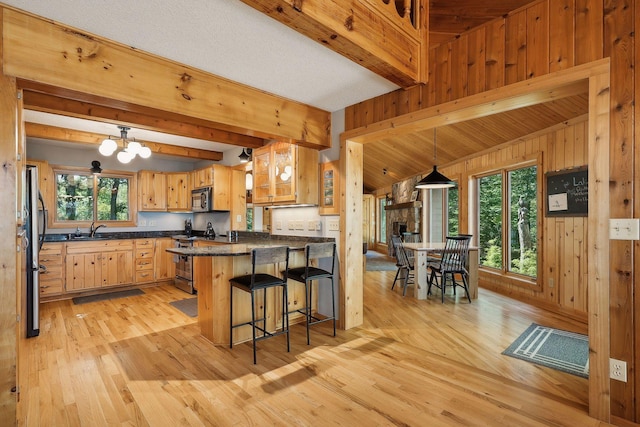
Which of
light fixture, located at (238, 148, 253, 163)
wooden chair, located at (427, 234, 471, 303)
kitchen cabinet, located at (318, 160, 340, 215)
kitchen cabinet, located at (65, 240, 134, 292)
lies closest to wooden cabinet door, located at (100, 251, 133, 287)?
kitchen cabinet, located at (65, 240, 134, 292)

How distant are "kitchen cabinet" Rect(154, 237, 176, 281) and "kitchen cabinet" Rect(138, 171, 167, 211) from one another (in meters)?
0.67

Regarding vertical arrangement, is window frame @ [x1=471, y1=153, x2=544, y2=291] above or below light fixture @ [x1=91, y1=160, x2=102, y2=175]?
below

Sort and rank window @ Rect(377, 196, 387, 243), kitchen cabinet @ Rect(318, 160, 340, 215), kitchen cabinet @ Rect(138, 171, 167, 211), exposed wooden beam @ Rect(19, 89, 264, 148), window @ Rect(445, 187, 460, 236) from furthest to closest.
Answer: window @ Rect(377, 196, 387, 243)
window @ Rect(445, 187, 460, 236)
kitchen cabinet @ Rect(138, 171, 167, 211)
kitchen cabinet @ Rect(318, 160, 340, 215)
exposed wooden beam @ Rect(19, 89, 264, 148)

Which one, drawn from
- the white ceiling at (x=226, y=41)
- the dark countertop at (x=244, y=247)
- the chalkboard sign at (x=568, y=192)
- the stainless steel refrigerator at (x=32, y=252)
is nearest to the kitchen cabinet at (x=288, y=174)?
the dark countertop at (x=244, y=247)

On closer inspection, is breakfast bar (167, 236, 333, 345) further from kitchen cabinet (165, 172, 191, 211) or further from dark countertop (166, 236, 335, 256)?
kitchen cabinet (165, 172, 191, 211)

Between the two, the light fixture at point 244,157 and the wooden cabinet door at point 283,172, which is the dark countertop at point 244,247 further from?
the light fixture at point 244,157

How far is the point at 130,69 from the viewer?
7.63ft

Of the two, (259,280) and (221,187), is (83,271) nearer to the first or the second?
(221,187)

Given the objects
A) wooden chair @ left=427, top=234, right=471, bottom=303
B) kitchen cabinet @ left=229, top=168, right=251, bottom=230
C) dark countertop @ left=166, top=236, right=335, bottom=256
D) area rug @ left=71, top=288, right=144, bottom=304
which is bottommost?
area rug @ left=71, top=288, right=144, bottom=304

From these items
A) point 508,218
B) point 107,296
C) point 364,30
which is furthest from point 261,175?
point 508,218

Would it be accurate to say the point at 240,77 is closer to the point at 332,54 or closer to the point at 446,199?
the point at 332,54

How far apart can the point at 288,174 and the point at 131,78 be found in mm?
1832

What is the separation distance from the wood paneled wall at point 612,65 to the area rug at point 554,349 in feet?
2.63

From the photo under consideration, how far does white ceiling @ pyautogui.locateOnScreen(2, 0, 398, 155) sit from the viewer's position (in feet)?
6.18
